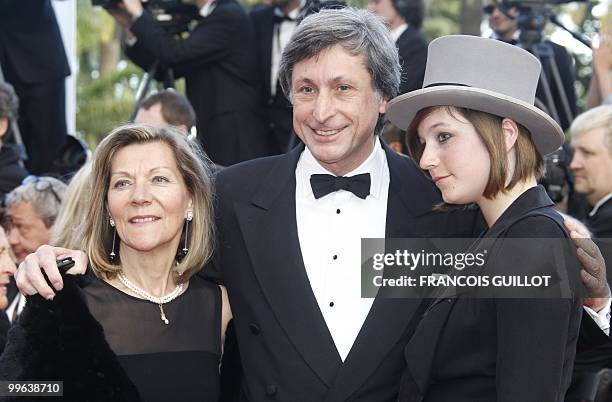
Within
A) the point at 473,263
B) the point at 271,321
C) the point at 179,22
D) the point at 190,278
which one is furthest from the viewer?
the point at 179,22

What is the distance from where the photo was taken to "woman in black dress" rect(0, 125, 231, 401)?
3.38 m

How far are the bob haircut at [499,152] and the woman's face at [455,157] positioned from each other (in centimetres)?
2

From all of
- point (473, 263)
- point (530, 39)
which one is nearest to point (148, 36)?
point (530, 39)

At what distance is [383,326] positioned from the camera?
3320mm

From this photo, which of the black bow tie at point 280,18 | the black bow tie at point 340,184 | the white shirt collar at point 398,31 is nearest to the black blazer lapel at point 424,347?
the black bow tie at point 340,184

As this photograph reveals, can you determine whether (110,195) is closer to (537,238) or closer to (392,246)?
(392,246)

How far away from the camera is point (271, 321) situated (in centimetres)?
337

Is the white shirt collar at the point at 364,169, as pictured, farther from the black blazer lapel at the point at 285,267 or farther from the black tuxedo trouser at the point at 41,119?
the black tuxedo trouser at the point at 41,119

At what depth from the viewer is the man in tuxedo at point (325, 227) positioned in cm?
330

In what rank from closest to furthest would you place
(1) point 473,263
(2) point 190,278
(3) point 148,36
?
(1) point 473,263 < (2) point 190,278 < (3) point 148,36

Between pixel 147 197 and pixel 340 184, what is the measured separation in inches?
26.5

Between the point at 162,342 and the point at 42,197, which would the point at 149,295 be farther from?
the point at 42,197

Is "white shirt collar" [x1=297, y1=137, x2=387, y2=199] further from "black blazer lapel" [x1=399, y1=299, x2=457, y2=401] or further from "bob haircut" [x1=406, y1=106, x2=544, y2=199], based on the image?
"black blazer lapel" [x1=399, y1=299, x2=457, y2=401]

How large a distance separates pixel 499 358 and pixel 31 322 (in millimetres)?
1428
